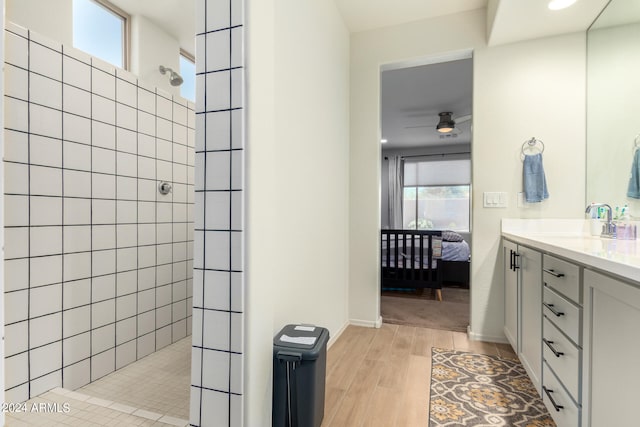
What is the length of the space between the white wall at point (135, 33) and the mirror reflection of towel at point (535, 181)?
2782mm

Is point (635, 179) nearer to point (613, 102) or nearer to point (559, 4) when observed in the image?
point (613, 102)

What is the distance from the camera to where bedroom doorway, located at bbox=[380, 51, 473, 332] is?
344cm

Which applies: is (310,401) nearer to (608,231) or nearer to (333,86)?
(608,231)

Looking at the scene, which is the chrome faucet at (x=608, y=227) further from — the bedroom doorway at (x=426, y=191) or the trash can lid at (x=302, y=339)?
the trash can lid at (x=302, y=339)

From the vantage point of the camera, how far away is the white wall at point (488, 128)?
2.36 m

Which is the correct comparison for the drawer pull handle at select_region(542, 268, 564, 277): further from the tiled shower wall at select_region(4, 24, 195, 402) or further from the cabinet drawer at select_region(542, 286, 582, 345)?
the tiled shower wall at select_region(4, 24, 195, 402)

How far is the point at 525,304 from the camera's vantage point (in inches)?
72.7

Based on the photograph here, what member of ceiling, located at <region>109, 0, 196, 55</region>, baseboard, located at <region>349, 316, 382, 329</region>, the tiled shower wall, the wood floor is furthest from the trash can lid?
ceiling, located at <region>109, 0, 196, 55</region>

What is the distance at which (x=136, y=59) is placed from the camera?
7.47 feet

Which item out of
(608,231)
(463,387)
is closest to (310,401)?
(463,387)

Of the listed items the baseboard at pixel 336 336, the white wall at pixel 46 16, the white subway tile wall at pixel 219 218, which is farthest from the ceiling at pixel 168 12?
the baseboard at pixel 336 336

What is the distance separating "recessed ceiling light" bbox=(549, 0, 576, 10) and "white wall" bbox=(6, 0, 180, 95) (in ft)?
8.77

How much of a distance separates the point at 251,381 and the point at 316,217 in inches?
45.7

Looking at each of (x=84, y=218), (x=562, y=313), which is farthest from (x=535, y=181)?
(x=84, y=218)
